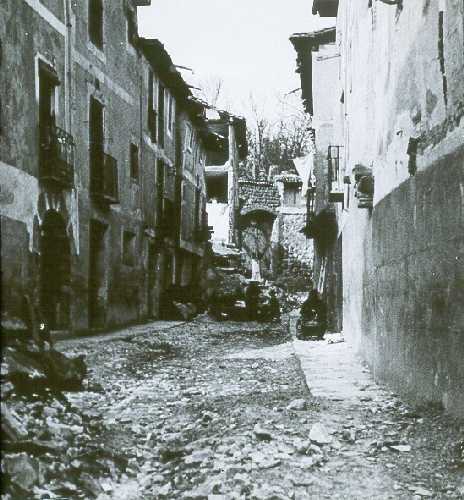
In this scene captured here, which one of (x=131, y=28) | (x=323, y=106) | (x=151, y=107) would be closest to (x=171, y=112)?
(x=151, y=107)

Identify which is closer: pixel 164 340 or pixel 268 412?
pixel 268 412

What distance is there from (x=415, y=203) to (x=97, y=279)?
402 inches

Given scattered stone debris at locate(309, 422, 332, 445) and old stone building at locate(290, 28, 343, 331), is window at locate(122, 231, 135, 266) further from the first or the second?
scattered stone debris at locate(309, 422, 332, 445)

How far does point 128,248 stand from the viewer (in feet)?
60.9

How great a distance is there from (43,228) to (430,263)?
7930mm

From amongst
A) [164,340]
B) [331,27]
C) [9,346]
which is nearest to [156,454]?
[9,346]

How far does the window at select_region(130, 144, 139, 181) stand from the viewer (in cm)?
1855

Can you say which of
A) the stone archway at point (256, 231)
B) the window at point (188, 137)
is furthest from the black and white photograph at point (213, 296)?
the stone archway at point (256, 231)

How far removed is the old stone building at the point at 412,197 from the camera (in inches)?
212

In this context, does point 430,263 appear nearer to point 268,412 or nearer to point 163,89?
point 268,412

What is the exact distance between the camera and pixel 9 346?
685 cm

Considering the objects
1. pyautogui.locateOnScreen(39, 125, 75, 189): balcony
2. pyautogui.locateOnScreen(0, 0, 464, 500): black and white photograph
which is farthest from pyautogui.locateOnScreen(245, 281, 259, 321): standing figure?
pyautogui.locateOnScreen(39, 125, 75, 189): balcony

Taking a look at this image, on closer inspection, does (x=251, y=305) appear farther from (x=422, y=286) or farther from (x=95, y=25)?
(x=422, y=286)

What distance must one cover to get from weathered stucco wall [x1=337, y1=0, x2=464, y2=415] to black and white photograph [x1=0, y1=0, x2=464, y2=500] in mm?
31
